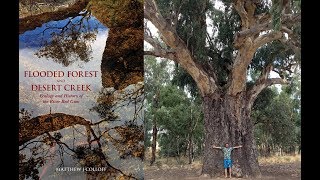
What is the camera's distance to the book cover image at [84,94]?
5898mm

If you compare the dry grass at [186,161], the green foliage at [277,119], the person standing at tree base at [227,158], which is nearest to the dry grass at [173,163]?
the dry grass at [186,161]

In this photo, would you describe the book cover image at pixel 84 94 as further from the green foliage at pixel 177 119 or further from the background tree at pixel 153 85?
the background tree at pixel 153 85

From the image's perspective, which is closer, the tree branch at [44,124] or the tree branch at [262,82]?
the tree branch at [44,124]

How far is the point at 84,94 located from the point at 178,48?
3.73 metres

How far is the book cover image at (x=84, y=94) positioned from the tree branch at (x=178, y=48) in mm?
2528

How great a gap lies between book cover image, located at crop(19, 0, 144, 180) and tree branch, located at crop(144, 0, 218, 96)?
2528 mm

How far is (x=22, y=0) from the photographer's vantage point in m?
6.11

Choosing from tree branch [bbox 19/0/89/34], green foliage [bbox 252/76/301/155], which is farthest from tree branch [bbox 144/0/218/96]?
green foliage [bbox 252/76/301/155]

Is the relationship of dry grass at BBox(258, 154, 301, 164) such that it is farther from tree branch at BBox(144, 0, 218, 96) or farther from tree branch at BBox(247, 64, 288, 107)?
tree branch at BBox(144, 0, 218, 96)

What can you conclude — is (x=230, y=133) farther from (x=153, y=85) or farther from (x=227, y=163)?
(x=153, y=85)

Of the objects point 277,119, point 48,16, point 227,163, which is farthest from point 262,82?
point 48,16

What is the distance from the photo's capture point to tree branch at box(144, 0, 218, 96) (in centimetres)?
851
